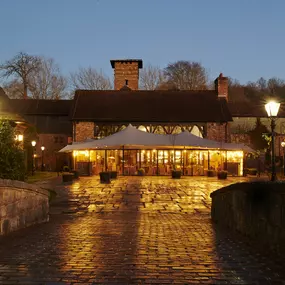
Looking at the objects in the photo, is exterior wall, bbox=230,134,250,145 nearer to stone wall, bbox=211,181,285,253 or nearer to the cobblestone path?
the cobblestone path

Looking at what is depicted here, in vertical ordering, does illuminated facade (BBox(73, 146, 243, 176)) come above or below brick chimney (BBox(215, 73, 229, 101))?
below

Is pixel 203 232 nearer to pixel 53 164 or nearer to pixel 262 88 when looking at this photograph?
pixel 53 164

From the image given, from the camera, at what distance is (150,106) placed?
36.4m

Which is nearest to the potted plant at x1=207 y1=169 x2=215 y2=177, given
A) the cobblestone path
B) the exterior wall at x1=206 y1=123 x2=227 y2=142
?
the exterior wall at x1=206 y1=123 x2=227 y2=142

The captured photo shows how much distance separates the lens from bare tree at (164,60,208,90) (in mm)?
52281

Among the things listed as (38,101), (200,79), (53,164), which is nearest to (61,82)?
(38,101)

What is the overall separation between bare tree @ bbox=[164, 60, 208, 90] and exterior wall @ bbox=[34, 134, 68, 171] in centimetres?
1796

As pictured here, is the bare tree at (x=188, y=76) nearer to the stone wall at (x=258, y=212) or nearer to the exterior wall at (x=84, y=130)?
the exterior wall at (x=84, y=130)

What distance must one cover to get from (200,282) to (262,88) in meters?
61.6

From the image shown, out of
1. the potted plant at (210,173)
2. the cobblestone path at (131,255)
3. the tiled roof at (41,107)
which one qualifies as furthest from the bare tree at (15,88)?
the cobblestone path at (131,255)

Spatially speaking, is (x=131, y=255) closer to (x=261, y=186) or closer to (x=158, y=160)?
(x=261, y=186)

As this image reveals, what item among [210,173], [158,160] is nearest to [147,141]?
[158,160]

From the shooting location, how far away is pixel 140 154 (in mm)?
30438

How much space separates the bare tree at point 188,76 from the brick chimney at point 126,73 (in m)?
8.38
